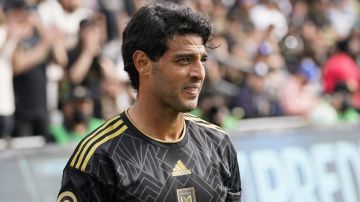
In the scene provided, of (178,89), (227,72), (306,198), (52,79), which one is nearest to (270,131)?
(306,198)

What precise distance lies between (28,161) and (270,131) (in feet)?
9.05

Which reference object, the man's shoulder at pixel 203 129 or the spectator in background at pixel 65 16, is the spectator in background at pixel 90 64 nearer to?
the spectator in background at pixel 65 16

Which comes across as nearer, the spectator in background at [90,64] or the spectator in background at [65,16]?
the spectator in background at [90,64]

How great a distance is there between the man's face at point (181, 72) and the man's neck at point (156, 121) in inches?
3.6

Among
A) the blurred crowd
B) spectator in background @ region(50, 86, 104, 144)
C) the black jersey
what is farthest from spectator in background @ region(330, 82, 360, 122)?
the black jersey

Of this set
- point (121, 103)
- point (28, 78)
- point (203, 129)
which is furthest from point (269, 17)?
point (203, 129)

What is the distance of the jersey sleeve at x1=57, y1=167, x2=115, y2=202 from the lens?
12.2ft

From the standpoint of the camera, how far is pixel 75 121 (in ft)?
29.1

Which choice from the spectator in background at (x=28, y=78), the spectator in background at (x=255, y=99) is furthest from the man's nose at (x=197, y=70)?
the spectator in background at (x=255, y=99)

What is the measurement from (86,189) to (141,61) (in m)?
0.63

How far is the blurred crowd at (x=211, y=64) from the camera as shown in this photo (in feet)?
29.5

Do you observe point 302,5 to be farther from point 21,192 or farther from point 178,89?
point 178,89

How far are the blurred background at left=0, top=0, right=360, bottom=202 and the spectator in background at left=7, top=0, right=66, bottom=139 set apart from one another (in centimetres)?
1

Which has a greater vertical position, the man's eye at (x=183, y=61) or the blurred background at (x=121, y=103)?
the man's eye at (x=183, y=61)
